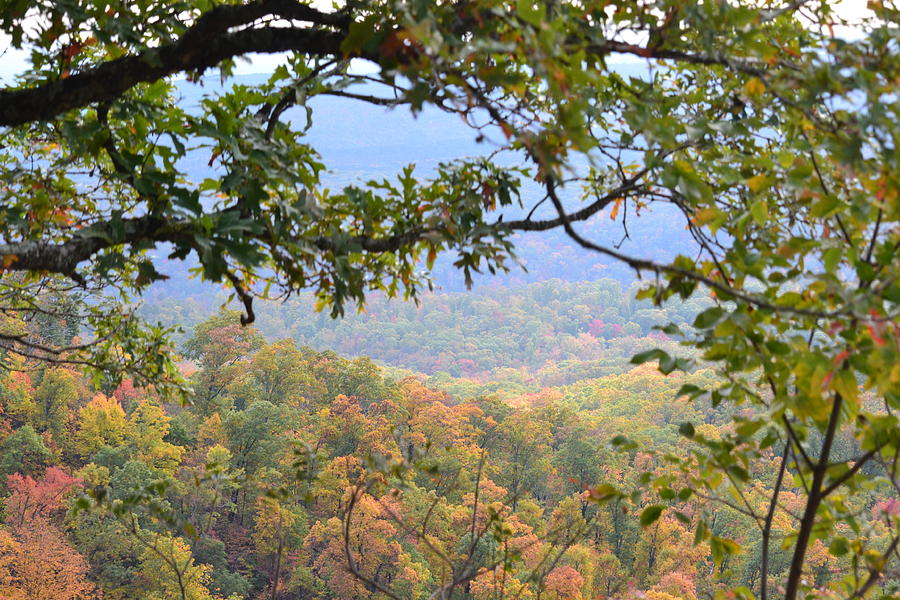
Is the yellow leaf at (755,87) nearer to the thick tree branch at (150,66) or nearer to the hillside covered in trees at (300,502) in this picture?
the thick tree branch at (150,66)

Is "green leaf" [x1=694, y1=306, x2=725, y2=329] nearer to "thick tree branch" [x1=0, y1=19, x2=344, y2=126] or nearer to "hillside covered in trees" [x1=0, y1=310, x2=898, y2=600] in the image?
"thick tree branch" [x1=0, y1=19, x2=344, y2=126]

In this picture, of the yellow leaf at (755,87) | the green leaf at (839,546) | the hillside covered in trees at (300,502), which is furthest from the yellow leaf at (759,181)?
the hillside covered in trees at (300,502)

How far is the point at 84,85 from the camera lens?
1.83 meters

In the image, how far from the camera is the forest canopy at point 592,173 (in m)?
1.07

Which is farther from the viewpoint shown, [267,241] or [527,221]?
[527,221]

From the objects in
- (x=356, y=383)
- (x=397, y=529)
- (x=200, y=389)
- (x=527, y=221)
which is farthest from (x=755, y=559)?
(x=527, y=221)

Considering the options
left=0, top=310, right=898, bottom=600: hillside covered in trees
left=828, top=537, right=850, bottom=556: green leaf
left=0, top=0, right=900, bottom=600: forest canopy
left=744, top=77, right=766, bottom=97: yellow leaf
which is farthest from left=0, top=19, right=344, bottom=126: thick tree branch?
left=0, top=310, right=898, bottom=600: hillside covered in trees

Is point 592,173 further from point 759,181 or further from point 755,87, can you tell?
point 759,181

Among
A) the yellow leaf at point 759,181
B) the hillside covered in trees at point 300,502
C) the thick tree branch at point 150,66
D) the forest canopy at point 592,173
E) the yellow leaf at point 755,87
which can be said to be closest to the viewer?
the forest canopy at point 592,173

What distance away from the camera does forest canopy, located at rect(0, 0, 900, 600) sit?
1.07 meters

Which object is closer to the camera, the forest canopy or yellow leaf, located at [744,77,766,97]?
the forest canopy

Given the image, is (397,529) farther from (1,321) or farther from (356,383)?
(1,321)

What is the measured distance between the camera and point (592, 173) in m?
2.01

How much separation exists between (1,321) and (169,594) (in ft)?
29.6
